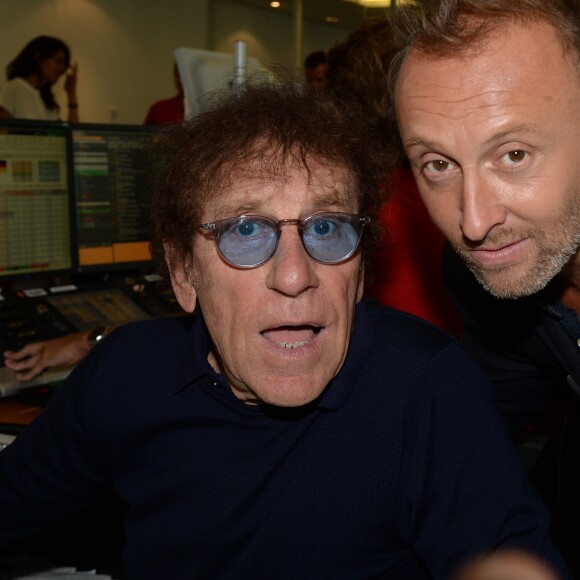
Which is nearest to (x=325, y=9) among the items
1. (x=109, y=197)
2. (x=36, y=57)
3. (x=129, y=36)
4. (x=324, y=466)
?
(x=129, y=36)

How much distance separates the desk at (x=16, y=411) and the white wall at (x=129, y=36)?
5.81 metres

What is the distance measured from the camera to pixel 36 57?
5.79 meters

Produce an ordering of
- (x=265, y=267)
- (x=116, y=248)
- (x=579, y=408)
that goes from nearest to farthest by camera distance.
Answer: (x=265, y=267)
(x=579, y=408)
(x=116, y=248)

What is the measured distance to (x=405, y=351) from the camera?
4.21ft

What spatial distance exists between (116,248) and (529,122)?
5.44 feet

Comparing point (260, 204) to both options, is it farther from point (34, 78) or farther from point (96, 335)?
point (34, 78)

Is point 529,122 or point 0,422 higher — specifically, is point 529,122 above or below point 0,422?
above

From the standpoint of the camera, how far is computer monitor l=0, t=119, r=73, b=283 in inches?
91.0

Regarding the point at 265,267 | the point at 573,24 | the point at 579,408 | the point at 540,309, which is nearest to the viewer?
the point at 265,267

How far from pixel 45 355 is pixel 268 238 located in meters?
1.08

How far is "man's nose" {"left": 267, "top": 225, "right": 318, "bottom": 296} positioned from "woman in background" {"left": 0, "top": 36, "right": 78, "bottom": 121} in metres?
4.97

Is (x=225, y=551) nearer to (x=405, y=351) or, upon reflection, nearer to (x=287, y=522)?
(x=287, y=522)

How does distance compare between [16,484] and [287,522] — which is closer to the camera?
[287,522]

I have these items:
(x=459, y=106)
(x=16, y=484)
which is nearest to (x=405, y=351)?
(x=459, y=106)
